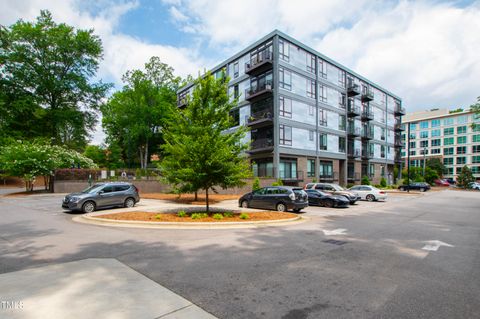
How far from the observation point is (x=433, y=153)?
87.8 metres

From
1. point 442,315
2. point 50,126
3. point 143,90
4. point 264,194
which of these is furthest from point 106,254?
point 143,90

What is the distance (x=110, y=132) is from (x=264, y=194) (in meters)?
51.2

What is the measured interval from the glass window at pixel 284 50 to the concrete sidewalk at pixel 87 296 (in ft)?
99.8

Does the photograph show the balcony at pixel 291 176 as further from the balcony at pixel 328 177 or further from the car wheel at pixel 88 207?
the car wheel at pixel 88 207

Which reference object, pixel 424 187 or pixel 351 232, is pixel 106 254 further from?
pixel 424 187

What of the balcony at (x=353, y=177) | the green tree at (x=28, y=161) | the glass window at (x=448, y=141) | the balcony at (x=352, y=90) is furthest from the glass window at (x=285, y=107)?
the glass window at (x=448, y=141)

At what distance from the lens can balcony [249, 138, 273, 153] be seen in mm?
30391

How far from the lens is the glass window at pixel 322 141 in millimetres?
35312

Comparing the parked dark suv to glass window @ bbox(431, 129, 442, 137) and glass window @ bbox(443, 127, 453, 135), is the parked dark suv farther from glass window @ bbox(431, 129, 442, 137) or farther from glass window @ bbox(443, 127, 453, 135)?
glass window @ bbox(431, 129, 442, 137)

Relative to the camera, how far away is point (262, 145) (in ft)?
103

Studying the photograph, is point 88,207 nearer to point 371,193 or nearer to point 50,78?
point 371,193

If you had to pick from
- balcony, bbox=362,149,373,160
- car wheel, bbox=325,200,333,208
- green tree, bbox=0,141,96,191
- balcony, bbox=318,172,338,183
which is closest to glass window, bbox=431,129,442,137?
balcony, bbox=362,149,373,160

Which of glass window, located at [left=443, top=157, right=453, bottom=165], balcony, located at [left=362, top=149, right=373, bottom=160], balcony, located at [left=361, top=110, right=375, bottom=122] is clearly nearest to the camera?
balcony, located at [left=362, top=149, right=373, bottom=160]

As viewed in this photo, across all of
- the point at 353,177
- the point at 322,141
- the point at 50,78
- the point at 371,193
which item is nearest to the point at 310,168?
the point at 322,141
